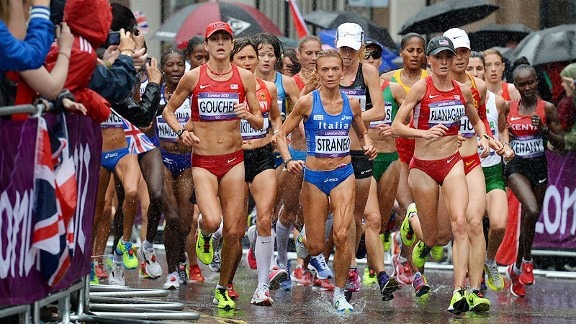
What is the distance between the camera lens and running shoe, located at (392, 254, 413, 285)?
15.2 meters

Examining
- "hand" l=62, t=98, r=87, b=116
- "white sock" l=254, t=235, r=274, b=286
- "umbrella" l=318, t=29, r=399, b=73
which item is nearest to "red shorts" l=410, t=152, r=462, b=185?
"white sock" l=254, t=235, r=274, b=286

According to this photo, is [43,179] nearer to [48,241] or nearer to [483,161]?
[48,241]

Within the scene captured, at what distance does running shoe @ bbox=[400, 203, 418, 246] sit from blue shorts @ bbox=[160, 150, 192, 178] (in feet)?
7.31

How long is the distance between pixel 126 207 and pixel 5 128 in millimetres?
7489

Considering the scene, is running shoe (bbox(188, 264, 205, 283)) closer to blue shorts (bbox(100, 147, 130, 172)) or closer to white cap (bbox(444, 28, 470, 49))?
blue shorts (bbox(100, 147, 130, 172))

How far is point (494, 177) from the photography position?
14.1 metres

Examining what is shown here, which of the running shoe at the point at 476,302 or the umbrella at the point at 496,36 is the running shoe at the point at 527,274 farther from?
the umbrella at the point at 496,36

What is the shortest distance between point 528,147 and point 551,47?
3479mm

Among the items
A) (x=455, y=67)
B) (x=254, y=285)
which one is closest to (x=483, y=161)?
(x=455, y=67)

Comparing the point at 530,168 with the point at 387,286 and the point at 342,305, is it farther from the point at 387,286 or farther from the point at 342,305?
the point at 342,305

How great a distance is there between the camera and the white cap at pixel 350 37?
1336cm

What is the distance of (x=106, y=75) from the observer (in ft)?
28.0

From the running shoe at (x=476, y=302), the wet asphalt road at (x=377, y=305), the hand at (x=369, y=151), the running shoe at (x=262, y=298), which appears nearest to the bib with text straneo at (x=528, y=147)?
the wet asphalt road at (x=377, y=305)

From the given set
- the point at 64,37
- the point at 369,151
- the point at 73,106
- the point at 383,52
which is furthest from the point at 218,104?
the point at 383,52
